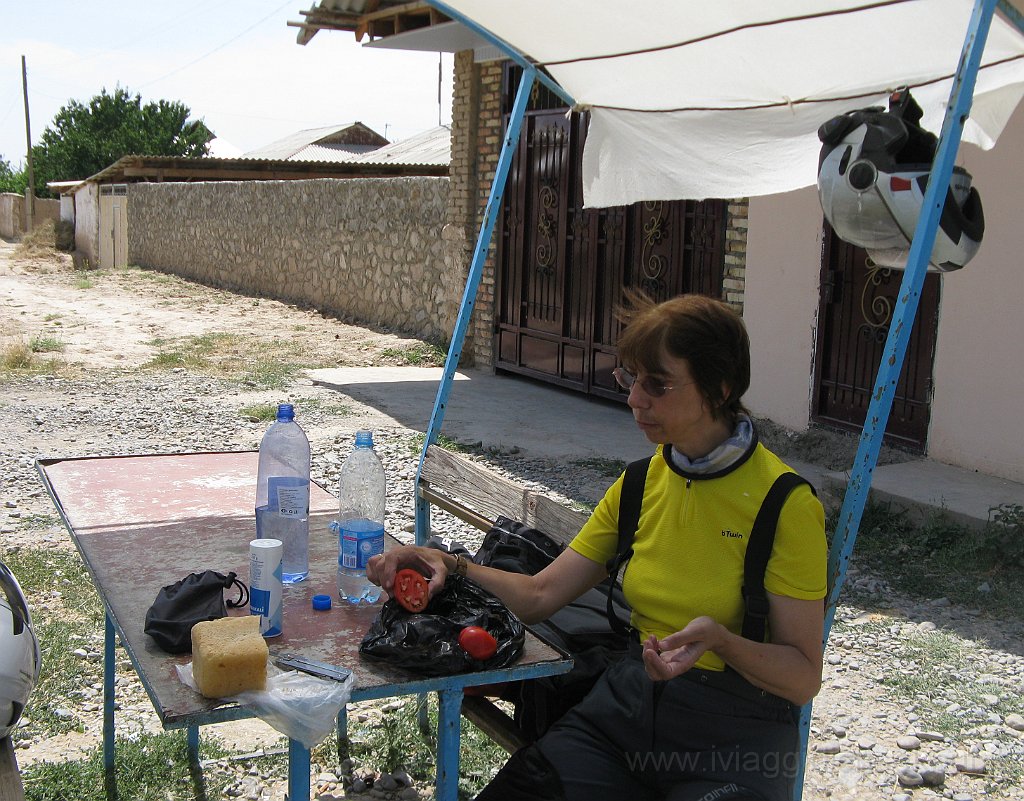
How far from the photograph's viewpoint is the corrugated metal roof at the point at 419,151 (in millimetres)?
22031

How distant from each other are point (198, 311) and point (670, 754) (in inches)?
614

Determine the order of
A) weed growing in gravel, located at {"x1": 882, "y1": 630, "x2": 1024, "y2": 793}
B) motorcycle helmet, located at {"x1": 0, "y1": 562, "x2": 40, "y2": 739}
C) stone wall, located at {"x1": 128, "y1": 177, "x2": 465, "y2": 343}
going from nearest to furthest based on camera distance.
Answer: motorcycle helmet, located at {"x1": 0, "y1": 562, "x2": 40, "y2": 739} → weed growing in gravel, located at {"x1": 882, "y1": 630, "x2": 1024, "y2": 793} → stone wall, located at {"x1": 128, "y1": 177, "x2": 465, "y2": 343}

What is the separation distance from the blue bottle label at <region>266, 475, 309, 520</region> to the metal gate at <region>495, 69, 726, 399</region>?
5.66 meters

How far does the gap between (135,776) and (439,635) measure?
158 cm

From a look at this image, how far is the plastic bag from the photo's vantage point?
1877mm

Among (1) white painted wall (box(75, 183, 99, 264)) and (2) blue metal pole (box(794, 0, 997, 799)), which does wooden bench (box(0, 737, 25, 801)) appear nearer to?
(2) blue metal pole (box(794, 0, 997, 799))

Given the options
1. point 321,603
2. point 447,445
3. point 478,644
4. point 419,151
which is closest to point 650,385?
point 478,644

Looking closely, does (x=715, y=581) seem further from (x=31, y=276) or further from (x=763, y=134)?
(x=31, y=276)

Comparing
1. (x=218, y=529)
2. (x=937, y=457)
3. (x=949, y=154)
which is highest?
(x=949, y=154)

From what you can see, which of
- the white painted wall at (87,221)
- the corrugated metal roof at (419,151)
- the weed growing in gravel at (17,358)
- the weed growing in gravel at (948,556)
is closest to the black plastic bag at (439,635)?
the weed growing in gravel at (948,556)

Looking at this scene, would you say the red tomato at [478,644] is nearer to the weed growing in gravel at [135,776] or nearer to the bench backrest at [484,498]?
the bench backrest at [484,498]

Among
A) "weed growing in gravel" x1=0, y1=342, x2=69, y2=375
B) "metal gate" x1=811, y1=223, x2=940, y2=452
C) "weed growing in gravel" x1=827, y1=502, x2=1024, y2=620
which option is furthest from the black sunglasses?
"weed growing in gravel" x1=0, y1=342, x2=69, y2=375

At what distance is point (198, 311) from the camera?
16688 millimetres

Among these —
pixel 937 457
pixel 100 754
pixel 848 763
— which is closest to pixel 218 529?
pixel 100 754
